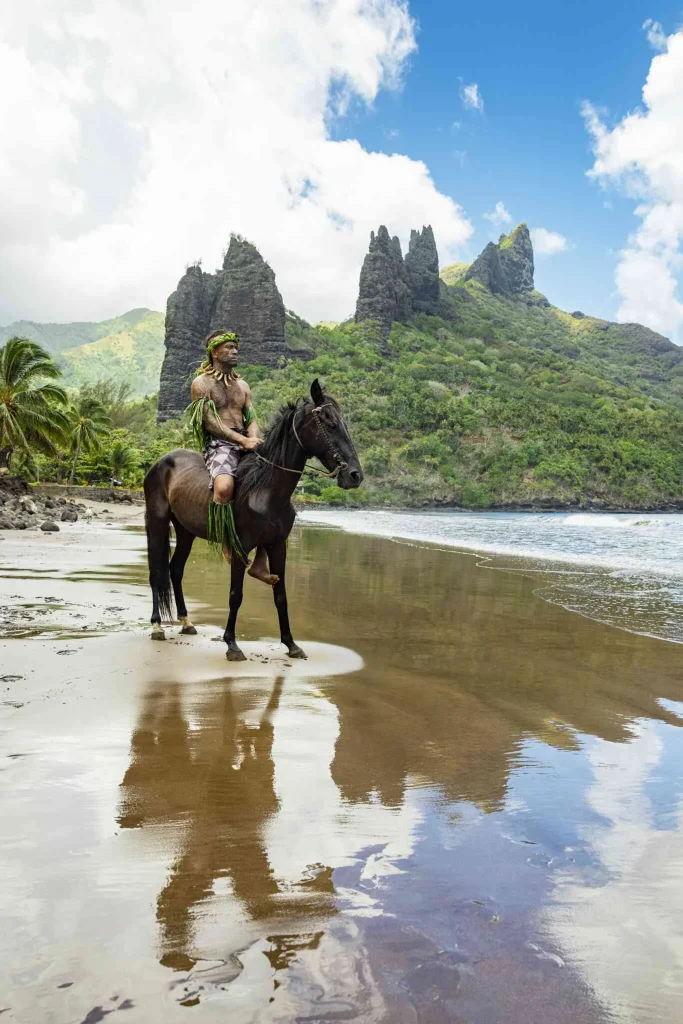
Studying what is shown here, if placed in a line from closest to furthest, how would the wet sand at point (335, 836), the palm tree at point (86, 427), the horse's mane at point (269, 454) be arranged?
the wet sand at point (335, 836) → the horse's mane at point (269, 454) → the palm tree at point (86, 427)

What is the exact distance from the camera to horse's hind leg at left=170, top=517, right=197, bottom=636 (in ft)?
20.3

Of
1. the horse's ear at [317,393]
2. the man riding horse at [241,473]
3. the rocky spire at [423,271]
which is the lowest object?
the man riding horse at [241,473]

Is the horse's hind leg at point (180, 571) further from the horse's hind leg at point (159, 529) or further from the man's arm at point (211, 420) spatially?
the man's arm at point (211, 420)

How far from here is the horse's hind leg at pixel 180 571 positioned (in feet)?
20.3

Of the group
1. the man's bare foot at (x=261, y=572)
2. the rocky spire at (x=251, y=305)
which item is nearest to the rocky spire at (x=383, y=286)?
the rocky spire at (x=251, y=305)

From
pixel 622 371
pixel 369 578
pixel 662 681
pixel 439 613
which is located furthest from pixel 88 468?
pixel 622 371

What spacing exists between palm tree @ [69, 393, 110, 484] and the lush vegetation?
5699mm

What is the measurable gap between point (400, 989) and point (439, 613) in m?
6.36

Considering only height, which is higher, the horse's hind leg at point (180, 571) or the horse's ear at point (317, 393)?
the horse's ear at point (317, 393)

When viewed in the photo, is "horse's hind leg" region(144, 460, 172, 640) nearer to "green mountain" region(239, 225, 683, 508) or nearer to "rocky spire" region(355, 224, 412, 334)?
"green mountain" region(239, 225, 683, 508)

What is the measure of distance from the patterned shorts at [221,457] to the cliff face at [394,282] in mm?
125748

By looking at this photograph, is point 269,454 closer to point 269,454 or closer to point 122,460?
point 269,454

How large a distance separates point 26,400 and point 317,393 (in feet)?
98.6

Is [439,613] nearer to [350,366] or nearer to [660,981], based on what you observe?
[660,981]
